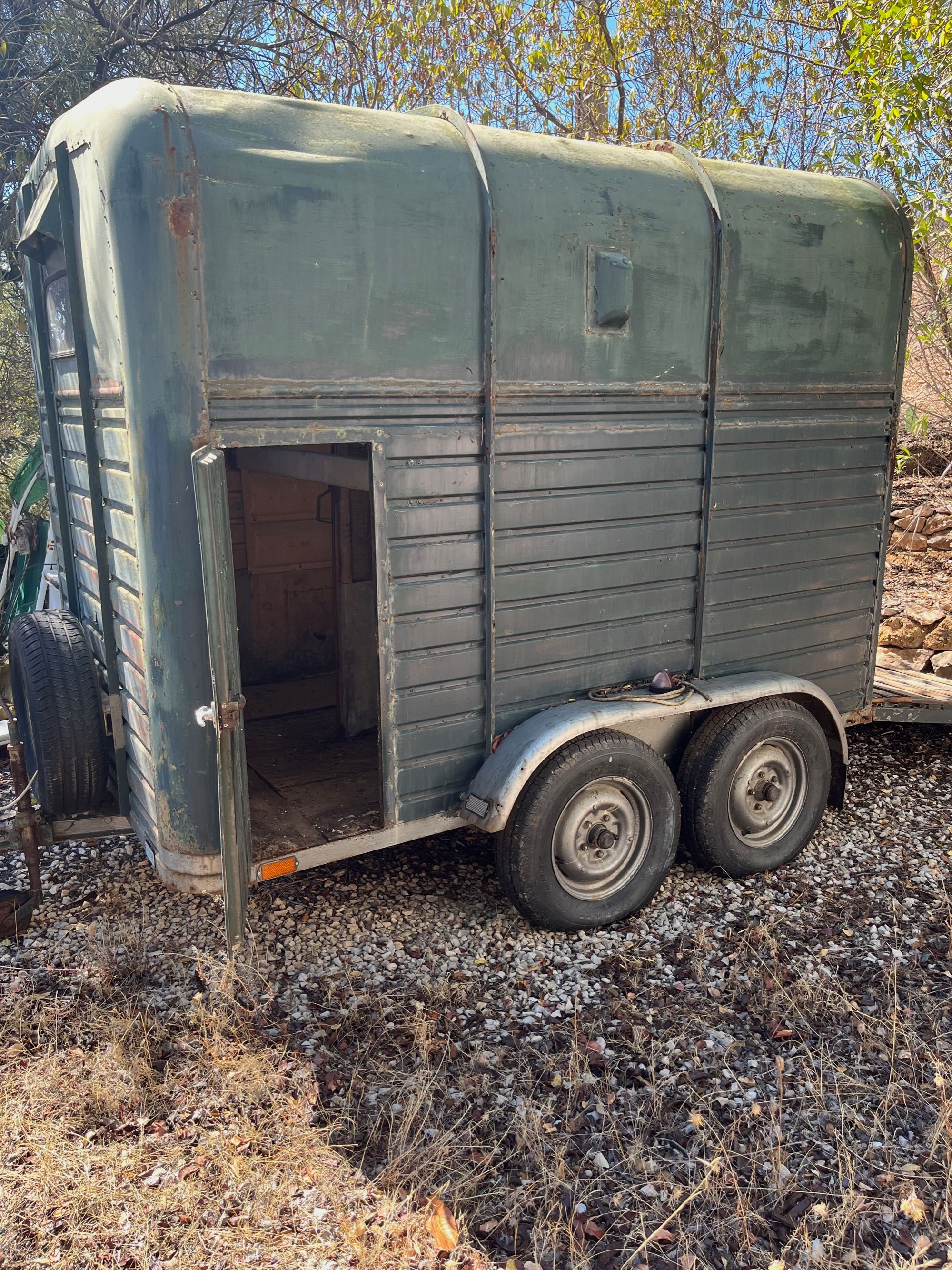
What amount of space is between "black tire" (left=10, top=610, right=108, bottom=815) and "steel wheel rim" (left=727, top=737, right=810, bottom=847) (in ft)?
10.2

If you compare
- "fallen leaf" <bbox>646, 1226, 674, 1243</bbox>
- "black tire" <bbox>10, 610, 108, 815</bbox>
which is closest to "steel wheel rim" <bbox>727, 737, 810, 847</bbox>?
"fallen leaf" <bbox>646, 1226, 674, 1243</bbox>

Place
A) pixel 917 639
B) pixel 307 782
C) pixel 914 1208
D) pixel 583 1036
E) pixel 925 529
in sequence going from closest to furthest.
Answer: pixel 914 1208, pixel 583 1036, pixel 307 782, pixel 917 639, pixel 925 529

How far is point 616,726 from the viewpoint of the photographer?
15.1 ft

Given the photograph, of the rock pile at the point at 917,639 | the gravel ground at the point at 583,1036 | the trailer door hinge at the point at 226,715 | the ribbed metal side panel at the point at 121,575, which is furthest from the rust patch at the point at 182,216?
the rock pile at the point at 917,639

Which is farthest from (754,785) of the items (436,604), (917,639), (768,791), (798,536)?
(917,639)

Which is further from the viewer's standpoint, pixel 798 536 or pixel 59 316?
pixel 798 536

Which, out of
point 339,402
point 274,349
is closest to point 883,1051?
point 339,402

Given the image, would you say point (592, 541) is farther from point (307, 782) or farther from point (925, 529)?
point (925, 529)

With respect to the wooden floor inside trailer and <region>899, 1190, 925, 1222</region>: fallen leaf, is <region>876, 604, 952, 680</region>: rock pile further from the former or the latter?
<region>899, 1190, 925, 1222</region>: fallen leaf

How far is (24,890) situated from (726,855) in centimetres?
342

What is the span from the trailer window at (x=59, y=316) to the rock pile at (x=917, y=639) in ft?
21.9

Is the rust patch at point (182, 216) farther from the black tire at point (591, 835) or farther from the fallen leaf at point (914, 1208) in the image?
the fallen leaf at point (914, 1208)

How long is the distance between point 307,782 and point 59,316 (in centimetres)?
260

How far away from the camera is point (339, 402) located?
3738mm
